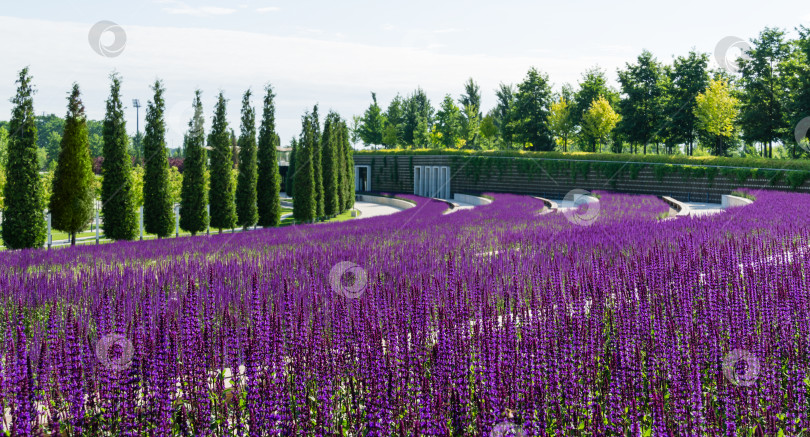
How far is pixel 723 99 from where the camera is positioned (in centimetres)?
4384

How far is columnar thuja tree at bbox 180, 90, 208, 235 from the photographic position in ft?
77.7

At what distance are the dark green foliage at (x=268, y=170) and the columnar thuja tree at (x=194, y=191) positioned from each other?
4134mm

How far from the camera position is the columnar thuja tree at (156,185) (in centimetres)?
2203

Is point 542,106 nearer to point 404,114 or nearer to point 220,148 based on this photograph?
point 404,114

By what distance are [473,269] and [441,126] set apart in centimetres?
6534

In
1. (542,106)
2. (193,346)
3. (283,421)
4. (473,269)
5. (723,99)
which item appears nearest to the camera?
(283,421)

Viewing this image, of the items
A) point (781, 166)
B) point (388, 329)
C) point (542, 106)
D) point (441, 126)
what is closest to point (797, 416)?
point (388, 329)

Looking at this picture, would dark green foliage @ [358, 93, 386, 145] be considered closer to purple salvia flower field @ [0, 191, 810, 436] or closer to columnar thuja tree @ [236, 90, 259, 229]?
columnar thuja tree @ [236, 90, 259, 229]

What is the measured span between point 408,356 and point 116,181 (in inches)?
738

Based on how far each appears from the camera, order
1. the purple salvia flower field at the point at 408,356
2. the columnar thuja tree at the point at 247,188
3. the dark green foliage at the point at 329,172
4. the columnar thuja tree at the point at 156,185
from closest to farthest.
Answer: the purple salvia flower field at the point at 408,356 < the columnar thuja tree at the point at 156,185 < the columnar thuja tree at the point at 247,188 < the dark green foliage at the point at 329,172

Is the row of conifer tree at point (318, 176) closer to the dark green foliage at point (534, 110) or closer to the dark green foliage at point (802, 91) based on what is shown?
the dark green foliage at point (534, 110)

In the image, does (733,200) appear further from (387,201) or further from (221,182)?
(387,201)

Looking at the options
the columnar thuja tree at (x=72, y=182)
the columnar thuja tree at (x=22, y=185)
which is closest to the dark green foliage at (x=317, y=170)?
the columnar thuja tree at (x=72, y=182)

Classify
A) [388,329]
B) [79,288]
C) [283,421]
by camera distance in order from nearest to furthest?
[283,421] < [388,329] < [79,288]
